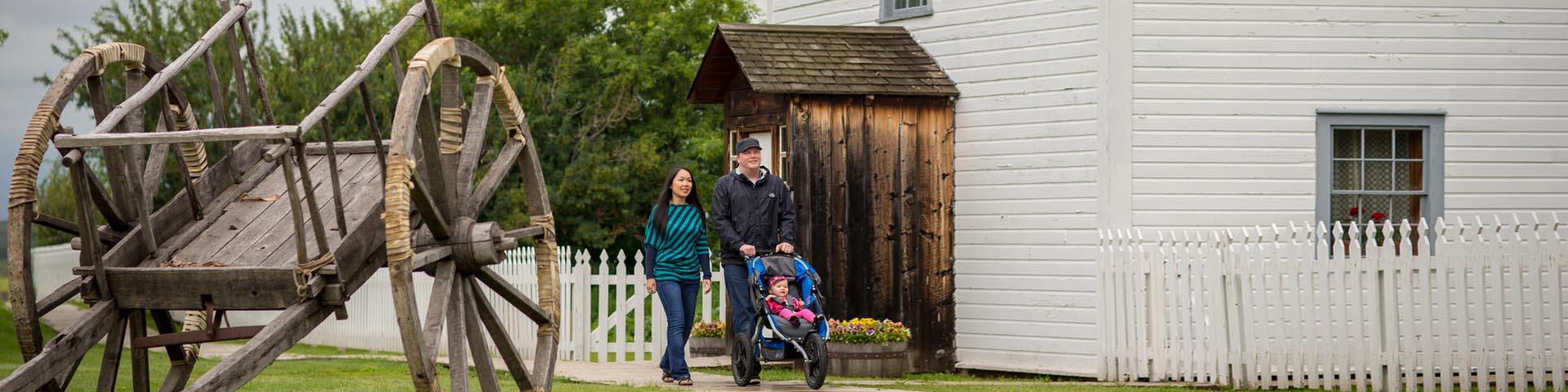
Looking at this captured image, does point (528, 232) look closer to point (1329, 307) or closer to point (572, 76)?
point (1329, 307)

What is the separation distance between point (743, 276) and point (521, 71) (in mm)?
23095

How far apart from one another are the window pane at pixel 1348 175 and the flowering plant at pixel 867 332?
3.79 metres

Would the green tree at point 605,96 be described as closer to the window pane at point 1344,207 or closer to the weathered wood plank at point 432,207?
the window pane at point 1344,207

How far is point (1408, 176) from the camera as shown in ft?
43.5

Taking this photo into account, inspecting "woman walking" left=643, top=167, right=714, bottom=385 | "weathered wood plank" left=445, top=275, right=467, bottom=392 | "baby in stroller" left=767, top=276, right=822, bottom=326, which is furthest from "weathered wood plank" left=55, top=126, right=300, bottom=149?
"woman walking" left=643, top=167, right=714, bottom=385

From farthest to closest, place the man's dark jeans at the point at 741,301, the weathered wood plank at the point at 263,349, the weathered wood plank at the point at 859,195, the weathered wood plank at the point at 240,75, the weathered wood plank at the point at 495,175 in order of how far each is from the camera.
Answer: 1. the weathered wood plank at the point at 859,195
2. the man's dark jeans at the point at 741,301
3. the weathered wood plank at the point at 495,175
4. the weathered wood plank at the point at 240,75
5. the weathered wood plank at the point at 263,349

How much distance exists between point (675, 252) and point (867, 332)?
210 centimetres

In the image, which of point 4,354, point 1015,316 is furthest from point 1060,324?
point 4,354

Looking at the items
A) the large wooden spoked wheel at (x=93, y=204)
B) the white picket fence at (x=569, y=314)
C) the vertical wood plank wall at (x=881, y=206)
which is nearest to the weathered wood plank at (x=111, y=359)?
the large wooden spoked wheel at (x=93, y=204)

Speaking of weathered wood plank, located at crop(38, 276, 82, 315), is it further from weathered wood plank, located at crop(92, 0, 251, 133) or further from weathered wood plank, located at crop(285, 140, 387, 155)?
weathered wood plank, located at crop(285, 140, 387, 155)

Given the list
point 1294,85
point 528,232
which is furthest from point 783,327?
point 1294,85

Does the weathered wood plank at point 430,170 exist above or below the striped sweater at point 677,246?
above

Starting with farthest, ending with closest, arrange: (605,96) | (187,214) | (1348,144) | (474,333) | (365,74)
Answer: (605,96) < (1348,144) < (474,333) < (187,214) < (365,74)

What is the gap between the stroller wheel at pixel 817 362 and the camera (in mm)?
10594
